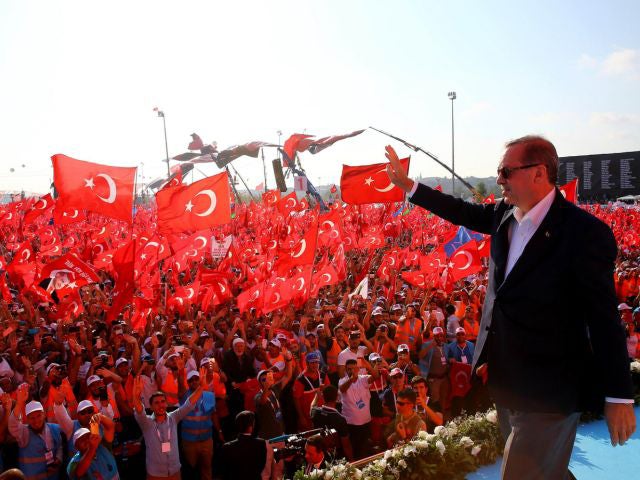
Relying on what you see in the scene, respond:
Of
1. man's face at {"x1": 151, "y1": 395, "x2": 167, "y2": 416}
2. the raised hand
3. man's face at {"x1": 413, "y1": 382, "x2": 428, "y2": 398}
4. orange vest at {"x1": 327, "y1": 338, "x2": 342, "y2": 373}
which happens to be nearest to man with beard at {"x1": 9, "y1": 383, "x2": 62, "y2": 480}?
man's face at {"x1": 151, "y1": 395, "x2": 167, "y2": 416}

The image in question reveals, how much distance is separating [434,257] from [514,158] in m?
11.0

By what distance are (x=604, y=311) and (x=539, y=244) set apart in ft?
1.11

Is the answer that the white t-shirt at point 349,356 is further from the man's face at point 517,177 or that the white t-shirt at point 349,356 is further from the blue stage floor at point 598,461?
the man's face at point 517,177

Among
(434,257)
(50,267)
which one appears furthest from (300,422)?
(434,257)

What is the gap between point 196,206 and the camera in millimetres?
10227

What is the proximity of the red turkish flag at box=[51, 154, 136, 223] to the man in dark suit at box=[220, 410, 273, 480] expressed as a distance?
468 centimetres

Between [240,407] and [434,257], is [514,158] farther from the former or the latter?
[434,257]

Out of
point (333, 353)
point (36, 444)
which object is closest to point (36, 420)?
point (36, 444)

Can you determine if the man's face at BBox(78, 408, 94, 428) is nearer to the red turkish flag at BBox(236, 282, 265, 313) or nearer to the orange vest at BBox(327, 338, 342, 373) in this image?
the orange vest at BBox(327, 338, 342, 373)

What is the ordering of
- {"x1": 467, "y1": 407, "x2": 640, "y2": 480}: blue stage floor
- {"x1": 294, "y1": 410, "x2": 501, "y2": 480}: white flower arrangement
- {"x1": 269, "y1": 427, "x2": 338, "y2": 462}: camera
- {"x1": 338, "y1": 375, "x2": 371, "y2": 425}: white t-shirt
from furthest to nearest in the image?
{"x1": 338, "y1": 375, "x2": 371, "y2": 425}: white t-shirt, {"x1": 269, "y1": 427, "x2": 338, "y2": 462}: camera, {"x1": 467, "y1": 407, "x2": 640, "y2": 480}: blue stage floor, {"x1": 294, "y1": 410, "x2": 501, "y2": 480}: white flower arrangement

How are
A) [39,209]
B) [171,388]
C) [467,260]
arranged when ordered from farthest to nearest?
[39,209] < [467,260] < [171,388]

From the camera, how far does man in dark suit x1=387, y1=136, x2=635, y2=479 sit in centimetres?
208

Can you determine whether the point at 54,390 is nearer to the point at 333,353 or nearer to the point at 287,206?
the point at 333,353

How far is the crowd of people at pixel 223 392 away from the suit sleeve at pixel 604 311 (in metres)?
3.54
